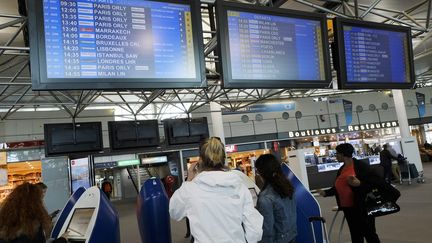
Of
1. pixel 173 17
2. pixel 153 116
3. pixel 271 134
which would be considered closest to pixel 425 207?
pixel 173 17

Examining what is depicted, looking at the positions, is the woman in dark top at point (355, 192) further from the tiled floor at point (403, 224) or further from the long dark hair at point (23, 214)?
the long dark hair at point (23, 214)

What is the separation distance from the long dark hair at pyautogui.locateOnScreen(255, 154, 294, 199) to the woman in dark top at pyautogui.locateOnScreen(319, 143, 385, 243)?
111 cm

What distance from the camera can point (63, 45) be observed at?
288cm

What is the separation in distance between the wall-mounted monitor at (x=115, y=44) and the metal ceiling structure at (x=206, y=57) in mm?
519

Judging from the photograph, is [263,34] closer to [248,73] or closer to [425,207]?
[248,73]

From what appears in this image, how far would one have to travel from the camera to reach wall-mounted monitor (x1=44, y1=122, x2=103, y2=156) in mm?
8508

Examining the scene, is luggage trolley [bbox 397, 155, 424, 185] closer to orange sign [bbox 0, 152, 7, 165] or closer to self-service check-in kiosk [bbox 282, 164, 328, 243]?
self-service check-in kiosk [bbox 282, 164, 328, 243]

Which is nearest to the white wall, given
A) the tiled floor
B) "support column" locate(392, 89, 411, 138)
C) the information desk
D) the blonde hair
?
the information desk

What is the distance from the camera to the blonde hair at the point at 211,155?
2.28m

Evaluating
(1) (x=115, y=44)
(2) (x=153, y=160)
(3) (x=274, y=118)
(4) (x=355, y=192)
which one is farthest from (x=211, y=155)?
(3) (x=274, y=118)

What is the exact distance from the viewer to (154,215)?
3787 millimetres

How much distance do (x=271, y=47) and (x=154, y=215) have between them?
2.07 m

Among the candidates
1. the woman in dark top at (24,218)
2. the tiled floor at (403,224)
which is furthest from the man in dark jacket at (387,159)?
the woman in dark top at (24,218)

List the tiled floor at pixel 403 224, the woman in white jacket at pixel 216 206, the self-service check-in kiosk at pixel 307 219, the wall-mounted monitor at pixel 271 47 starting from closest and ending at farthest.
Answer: the woman in white jacket at pixel 216 206, the wall-mounted monitor at pixel 271 47, the self-service check-in kiosk at pixel 307 219, the tiled floor at pixel 403 224
